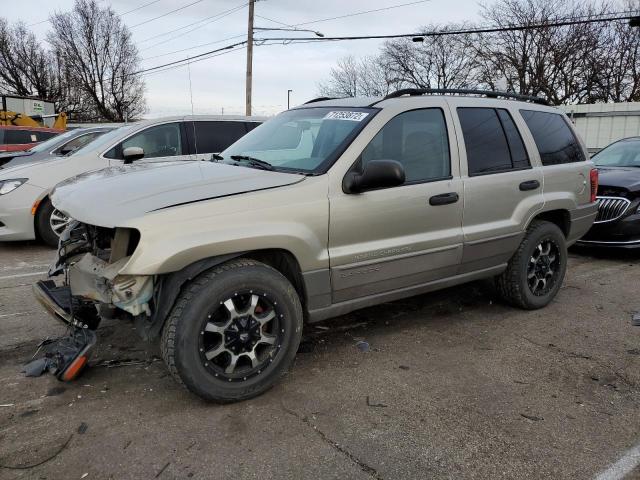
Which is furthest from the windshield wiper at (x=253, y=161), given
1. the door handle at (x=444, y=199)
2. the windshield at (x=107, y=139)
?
the windshield at (x=107, y=139)

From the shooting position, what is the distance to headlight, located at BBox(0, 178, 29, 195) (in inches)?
254

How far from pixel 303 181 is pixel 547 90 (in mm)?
37800

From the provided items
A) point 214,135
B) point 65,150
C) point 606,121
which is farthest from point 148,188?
point 606,121

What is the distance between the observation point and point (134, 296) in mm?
2688

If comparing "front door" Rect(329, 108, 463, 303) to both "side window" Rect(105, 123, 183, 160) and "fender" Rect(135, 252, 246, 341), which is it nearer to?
"fender" Rect(135, 252, 246, 341)

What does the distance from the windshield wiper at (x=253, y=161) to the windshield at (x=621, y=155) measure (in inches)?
250

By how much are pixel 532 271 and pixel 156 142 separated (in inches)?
204

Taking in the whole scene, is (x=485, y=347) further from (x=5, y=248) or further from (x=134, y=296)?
(x=5, y=248)

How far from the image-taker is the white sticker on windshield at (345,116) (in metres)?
3.55

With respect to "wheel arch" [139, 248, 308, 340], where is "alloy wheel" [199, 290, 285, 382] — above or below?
below

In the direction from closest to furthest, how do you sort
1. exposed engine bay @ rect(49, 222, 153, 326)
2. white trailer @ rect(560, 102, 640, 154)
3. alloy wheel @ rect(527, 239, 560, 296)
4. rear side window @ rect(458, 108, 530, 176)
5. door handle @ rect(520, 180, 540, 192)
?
exposed engine bay @ rect(49, 222, 153, 326)
rear side window @ rect(458, 108, 530, 176)
door handle @ rect(520, 180, 540, 192)
alloy wheel @ rect(527, 239, 560, 296)
white trailer @ rect(560, 102, 640, 154)

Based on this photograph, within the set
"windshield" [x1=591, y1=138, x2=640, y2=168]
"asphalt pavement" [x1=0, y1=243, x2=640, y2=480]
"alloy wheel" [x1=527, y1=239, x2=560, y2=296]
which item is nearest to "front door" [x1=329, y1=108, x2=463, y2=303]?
"asphalt pavement" [x1=0, y1=243, x2=640, y2=480]

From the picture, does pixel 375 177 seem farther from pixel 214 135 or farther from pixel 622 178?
pixel 622 178

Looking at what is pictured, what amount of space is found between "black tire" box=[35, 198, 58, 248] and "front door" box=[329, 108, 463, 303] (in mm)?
5035
